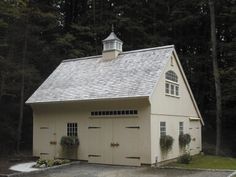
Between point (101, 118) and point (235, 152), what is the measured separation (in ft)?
46.4

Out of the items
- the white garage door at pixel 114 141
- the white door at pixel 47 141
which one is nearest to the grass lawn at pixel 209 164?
the white garage door at pixel 114 141

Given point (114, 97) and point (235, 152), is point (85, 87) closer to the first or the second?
point (114, 97)

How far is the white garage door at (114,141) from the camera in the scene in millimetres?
17844

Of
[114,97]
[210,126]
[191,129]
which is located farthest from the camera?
[210,126]

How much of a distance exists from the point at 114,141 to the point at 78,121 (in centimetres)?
248

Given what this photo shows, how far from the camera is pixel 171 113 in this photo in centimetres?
2002

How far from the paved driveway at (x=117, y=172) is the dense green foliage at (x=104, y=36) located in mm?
9541

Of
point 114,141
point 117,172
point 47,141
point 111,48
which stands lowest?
point 117,172

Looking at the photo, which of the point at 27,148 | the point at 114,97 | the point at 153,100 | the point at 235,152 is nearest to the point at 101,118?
the point at 114,97

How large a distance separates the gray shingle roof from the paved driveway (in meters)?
3.33

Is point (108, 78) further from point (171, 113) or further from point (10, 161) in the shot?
point (10, 161)

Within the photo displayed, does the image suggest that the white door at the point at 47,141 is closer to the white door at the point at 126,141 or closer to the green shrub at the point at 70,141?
the green shrub at the point at 70,141

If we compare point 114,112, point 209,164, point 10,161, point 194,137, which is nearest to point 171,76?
point 114,112

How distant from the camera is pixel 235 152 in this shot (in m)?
28.7
